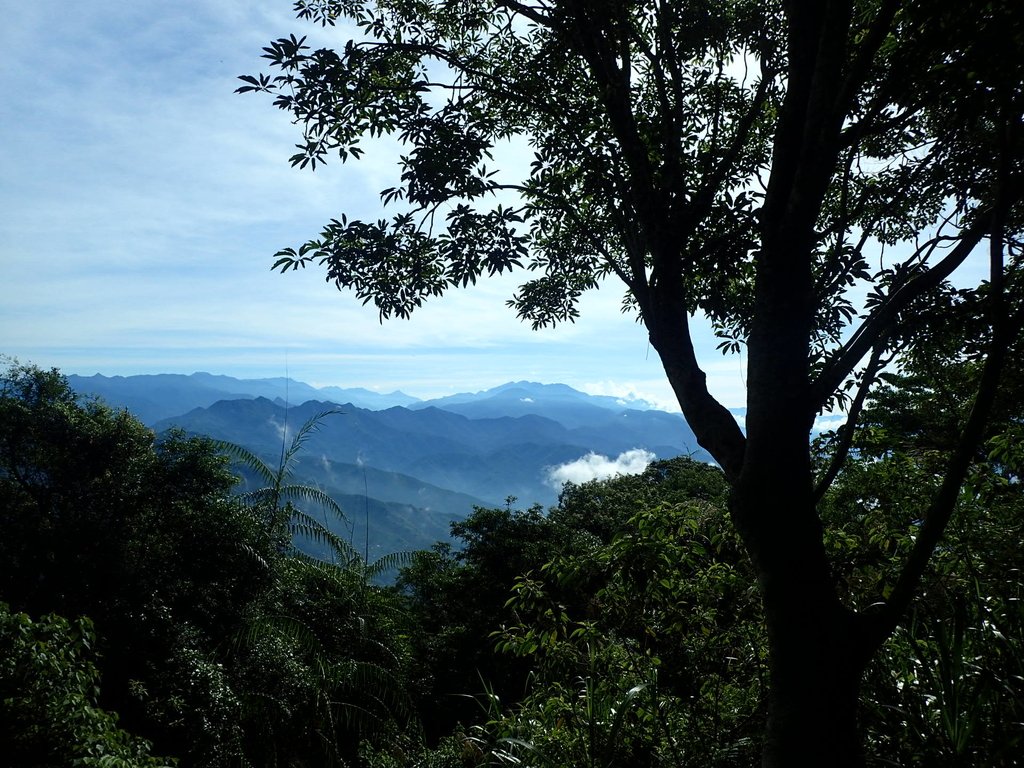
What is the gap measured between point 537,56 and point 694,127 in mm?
1376

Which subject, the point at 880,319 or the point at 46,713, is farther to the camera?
the point at 46,713

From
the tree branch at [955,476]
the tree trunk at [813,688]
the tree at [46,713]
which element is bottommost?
the tree at [46,713]

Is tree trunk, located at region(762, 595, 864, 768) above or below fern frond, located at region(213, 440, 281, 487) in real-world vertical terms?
above

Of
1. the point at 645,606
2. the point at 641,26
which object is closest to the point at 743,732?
the point at 645,606

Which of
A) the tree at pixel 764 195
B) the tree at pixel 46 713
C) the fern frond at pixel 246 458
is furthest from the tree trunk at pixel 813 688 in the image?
the fern frond at pixel 246 458

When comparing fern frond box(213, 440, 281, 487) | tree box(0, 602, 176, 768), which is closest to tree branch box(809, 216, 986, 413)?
tree box(0, 602, 176, 768)

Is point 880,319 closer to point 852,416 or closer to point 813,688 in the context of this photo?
point 852,416

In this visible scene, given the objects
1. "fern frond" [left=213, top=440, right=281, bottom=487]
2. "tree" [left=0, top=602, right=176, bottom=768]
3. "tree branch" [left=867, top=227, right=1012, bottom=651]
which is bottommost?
"tree" [left=0, top=602, right=176, bottom=768]

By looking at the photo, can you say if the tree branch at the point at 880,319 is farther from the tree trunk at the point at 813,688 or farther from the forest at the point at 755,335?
the tree trunk at the point at 813,688

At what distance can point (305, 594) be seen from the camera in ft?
42.4

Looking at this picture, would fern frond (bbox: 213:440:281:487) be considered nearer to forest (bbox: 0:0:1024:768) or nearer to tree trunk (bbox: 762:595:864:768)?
forest (bbox: 0:0:1024:768)

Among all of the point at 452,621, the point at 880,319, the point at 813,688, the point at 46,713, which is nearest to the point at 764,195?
the point at 880,319

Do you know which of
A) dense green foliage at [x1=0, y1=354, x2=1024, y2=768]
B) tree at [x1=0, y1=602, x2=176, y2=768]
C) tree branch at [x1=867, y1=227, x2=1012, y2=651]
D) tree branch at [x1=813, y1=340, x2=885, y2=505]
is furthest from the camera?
tree at [x1=0, y1=602, x2=176, y2=768]

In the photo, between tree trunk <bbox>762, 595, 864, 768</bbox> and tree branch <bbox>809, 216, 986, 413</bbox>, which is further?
tree branch <bbox>809, 216, 986, 413</bbox>
